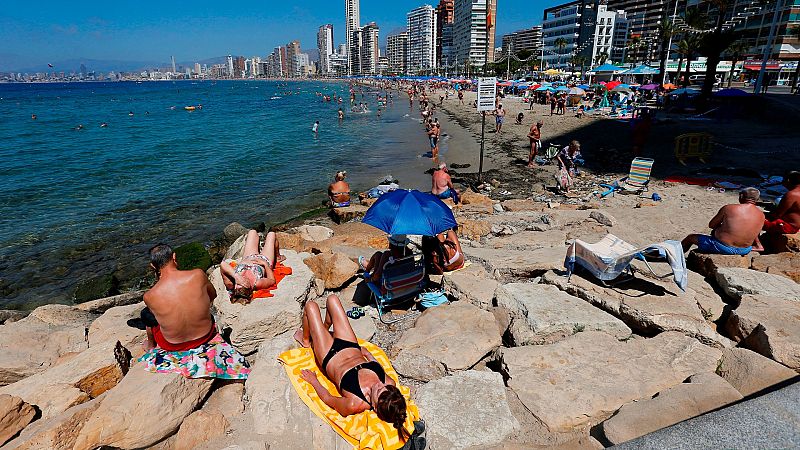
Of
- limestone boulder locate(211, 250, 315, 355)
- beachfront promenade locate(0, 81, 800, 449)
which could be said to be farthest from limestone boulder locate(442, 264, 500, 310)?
limestone boulder locate(211, 250, 315, 355)

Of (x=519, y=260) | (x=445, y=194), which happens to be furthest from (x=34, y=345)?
(x=445, y=194)

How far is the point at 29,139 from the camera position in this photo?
30656 millimetres

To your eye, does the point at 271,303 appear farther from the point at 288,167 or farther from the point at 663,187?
the point at 288,167

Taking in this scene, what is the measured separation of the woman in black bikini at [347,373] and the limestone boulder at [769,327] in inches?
124

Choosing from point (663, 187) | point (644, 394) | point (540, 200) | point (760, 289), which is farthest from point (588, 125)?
point (644, 394)

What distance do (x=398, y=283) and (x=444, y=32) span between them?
543 feet

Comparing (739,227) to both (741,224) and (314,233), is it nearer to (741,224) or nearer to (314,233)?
(741,224)

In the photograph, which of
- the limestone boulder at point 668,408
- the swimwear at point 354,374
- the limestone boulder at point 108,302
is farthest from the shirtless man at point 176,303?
the limestone boulder at point 108,302

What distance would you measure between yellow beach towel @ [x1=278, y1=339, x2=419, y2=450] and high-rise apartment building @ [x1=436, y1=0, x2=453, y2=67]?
150m

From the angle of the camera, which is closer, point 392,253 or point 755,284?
point 755,284

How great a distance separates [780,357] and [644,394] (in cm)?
117

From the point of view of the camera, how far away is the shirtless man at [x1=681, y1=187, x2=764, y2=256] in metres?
5.53

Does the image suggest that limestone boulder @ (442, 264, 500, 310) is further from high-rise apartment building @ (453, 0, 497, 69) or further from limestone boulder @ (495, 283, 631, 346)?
high-rise apartment building @ (453, 0, 497, 69)

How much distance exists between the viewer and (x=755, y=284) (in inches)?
177
